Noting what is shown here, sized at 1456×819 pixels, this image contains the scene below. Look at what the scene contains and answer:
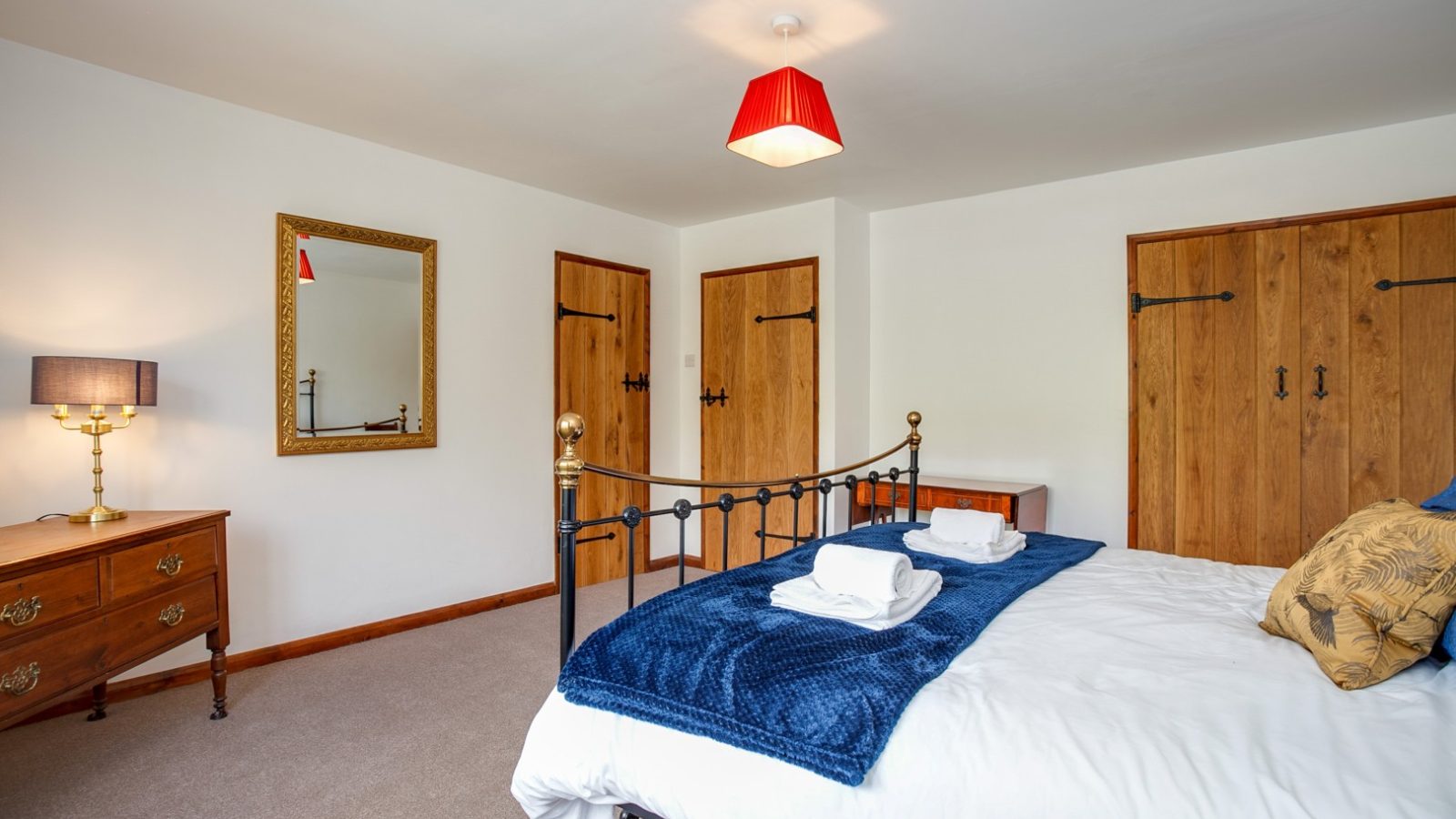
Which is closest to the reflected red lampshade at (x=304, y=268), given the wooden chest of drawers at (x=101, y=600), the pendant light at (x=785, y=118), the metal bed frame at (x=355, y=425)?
the metal bed frame at (x=355, y=425)

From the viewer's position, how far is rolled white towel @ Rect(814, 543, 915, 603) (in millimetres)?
1650

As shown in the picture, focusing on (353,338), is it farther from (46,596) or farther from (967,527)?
(967,527)

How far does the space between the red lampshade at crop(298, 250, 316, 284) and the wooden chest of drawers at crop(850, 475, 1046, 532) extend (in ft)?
9.11

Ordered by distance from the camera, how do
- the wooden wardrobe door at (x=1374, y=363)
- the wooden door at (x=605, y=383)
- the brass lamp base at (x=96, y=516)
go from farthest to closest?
the wooden door at (x=605, y=383) < the wooden wardrobe door at (x=1374, y=363) < the brass lamp base at (x=96, y=516)

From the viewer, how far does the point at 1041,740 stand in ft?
3.78

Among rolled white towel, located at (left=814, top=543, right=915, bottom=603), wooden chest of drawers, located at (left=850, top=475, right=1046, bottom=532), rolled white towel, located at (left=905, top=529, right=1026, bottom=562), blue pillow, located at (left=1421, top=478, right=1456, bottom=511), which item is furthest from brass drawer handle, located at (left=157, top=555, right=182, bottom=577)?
blue pillow, located at (left=1421, top=478, right=1456, bottom=511)

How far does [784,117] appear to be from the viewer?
217 centimetres

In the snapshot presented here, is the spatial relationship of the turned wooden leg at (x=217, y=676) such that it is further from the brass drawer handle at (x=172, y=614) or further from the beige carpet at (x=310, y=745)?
the brass drawer handle at (x=172, y=614)

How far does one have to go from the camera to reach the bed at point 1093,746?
41.1 inches

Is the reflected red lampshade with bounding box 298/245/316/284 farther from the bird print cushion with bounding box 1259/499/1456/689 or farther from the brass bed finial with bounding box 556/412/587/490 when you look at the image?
the bird print cushion with bounding box 1259/499/1456/689

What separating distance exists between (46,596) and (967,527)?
266cm

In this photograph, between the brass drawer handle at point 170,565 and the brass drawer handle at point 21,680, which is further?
the brass drawer handle at point 170,565

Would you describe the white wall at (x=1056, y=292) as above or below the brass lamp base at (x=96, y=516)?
above

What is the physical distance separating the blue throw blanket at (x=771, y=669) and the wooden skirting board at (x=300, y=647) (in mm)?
2291
